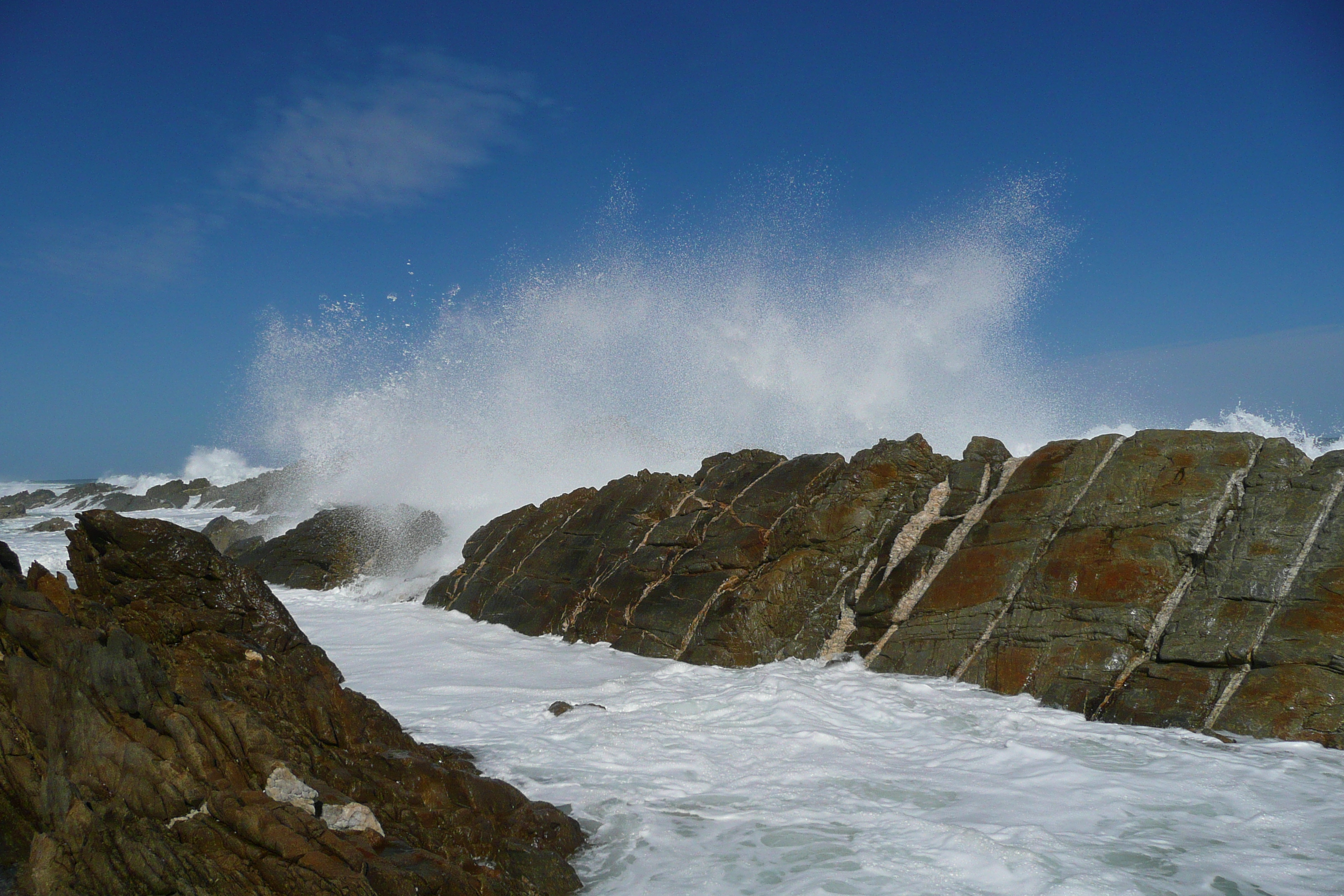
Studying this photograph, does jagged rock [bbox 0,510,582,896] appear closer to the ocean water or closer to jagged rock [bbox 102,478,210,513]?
the ocean water

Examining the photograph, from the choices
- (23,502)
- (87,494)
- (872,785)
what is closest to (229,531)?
(872,785)

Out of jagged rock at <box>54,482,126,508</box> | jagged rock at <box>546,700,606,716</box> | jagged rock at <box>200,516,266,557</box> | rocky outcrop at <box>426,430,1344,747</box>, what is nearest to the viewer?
rocky outcrop at <box>426,430,1344,747</box>

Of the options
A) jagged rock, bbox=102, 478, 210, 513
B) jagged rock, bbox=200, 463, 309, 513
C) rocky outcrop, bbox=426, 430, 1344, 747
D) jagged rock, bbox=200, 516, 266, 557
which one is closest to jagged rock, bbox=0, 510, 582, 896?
rocky outcrop, bbox=426, 430, 1344, 747

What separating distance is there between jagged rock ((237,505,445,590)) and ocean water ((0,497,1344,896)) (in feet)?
23.1

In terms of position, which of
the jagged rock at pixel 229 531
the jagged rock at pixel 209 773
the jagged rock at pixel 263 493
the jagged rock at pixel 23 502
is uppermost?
the jagged rock at pixel 263 493

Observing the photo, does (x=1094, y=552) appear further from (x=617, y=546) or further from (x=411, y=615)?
(x=411, y=615)

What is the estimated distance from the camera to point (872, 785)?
216 inches

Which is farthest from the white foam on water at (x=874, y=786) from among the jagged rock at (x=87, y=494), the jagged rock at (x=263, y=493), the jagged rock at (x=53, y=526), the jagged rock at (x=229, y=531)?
the jagged rock at (x=87, y=494)

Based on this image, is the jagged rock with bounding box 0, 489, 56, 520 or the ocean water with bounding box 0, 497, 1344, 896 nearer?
the ocean water with bounding box 0, 497, 1344, 896

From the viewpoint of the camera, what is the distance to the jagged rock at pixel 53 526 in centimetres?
2602

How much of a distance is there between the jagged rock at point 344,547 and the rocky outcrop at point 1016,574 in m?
4.28

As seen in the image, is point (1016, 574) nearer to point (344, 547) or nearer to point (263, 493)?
point (344, 547)

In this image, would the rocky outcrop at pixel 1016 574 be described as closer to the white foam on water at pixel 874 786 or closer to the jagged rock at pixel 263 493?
the white foam on water at pixel 874 786

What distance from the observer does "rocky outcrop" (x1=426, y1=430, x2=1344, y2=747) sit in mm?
6617
